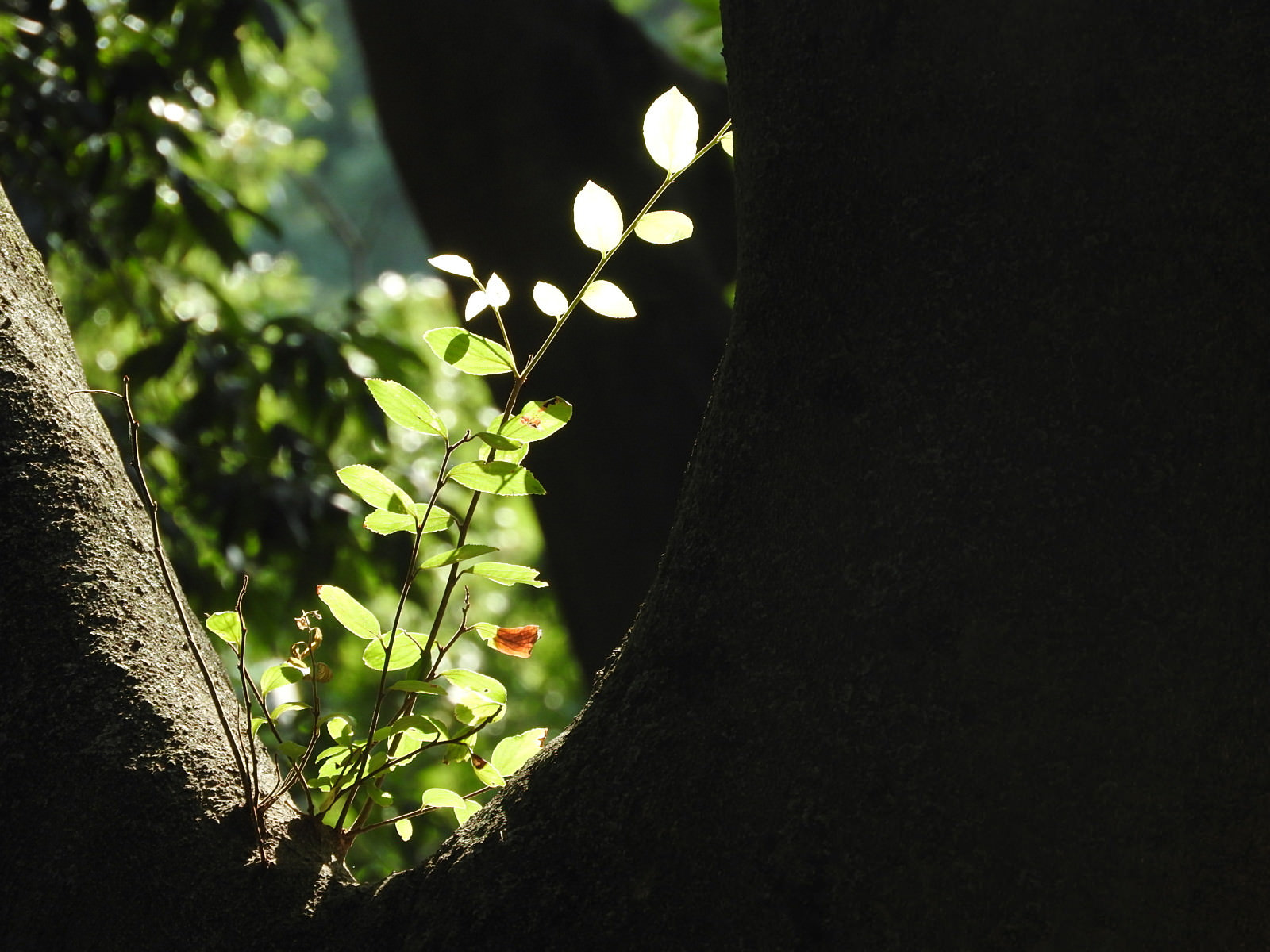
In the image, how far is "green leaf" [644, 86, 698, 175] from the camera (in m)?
0.88

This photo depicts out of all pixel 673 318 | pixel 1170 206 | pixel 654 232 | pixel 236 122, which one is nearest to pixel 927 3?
pixel 1170 206

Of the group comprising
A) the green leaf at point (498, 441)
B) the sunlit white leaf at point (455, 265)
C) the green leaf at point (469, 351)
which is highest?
the sunlit white leaf at point (455, 265)

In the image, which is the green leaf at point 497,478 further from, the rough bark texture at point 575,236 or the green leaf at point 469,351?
the rough bark texture at point 575,236

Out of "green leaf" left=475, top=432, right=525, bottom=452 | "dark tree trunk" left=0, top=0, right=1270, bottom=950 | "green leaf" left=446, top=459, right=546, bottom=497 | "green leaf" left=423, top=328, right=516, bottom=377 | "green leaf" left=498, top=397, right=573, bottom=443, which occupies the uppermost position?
"green leaf" left=423, top=328, right=516, bottom=377

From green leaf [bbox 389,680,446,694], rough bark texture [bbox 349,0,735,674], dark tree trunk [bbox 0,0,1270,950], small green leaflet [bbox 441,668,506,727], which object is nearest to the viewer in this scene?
dark tree trunk [bbox 0,0,1270,950]

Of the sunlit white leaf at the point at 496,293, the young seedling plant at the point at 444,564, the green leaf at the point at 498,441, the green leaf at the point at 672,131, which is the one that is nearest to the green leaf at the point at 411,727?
the young seedling plant at the point at 444,564

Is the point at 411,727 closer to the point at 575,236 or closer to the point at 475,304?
the point at 475,304

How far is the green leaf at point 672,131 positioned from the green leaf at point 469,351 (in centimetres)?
20

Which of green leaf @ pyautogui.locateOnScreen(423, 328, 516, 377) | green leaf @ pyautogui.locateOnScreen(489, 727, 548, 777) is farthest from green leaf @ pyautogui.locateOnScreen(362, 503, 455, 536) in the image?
green leaf @ pyautogui.locateOnScreen(489, 727, 548, 777)

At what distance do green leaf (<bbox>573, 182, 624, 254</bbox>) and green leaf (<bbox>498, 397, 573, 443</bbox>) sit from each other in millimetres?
131

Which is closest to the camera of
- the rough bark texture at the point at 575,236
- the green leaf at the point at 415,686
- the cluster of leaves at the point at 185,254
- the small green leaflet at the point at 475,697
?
the green leaf at the point at 415,686

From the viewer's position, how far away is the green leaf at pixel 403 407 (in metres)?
0.85

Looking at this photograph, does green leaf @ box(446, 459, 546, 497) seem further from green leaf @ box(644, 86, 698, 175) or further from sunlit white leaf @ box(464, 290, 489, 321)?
green leaf @ box(644, 86, 698, 175)

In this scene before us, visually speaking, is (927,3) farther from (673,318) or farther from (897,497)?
(673,318)
